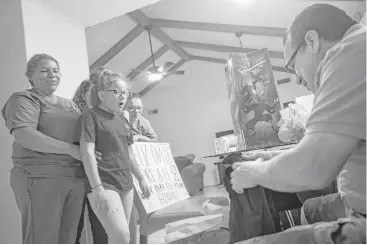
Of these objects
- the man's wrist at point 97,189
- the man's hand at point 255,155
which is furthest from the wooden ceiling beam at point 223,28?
the man's wrist at point 97,189

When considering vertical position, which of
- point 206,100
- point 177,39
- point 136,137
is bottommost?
point 136,137

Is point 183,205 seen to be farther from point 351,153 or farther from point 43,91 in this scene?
point 351,153

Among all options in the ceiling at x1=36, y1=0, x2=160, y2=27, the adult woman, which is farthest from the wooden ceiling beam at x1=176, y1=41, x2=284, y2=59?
the adult woman

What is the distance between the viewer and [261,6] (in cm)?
489

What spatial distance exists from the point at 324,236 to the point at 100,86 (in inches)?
50.3

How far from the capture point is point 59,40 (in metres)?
2.60

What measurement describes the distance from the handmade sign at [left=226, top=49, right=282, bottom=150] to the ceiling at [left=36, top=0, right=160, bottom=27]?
1.37m

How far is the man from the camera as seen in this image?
0.63m

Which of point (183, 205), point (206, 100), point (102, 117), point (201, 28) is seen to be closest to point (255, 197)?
point (102, 117)

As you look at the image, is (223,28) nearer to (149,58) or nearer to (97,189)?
(149,58)

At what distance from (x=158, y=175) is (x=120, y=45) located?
525 centimetres

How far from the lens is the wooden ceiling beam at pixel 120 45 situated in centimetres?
707

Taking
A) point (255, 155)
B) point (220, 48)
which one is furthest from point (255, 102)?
point (220, 48)

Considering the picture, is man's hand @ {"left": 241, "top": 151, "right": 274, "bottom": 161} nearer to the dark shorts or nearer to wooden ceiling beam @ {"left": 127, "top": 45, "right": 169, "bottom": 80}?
the dark shorts
